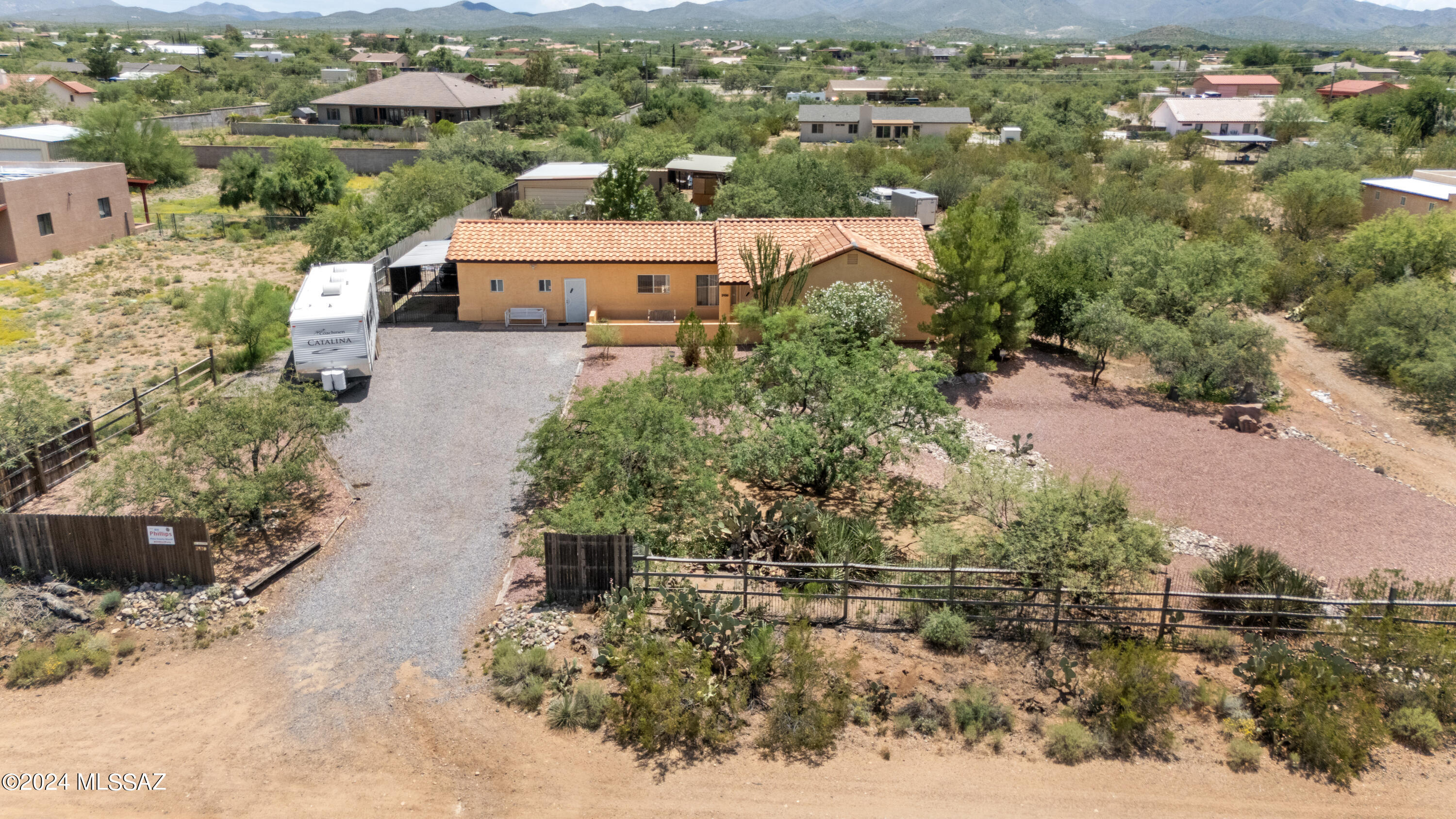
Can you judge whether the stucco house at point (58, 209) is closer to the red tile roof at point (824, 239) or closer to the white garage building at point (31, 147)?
the white garage building at point (31, 147)

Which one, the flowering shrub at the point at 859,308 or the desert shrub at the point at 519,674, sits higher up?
the flowering shrub at the point at 859,308

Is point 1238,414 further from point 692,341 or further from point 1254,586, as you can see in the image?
point 692,341

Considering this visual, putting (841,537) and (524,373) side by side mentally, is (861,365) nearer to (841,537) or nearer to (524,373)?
(841,537)

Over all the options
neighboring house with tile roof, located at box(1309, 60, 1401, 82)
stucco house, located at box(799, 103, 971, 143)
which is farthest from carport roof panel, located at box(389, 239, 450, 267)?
neighboring house with tile roof, located at box(1309, 60, 1401, 82)

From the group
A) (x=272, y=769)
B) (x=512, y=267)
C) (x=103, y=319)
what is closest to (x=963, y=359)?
(x=512, y=267)

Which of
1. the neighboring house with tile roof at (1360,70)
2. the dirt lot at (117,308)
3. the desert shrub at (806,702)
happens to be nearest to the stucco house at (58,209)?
the dirt lot at (117,308)

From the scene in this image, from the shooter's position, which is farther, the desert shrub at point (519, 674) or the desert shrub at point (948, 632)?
the desert shrub at point (948, 632)

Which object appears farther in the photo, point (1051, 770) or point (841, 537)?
point (841, 537)
